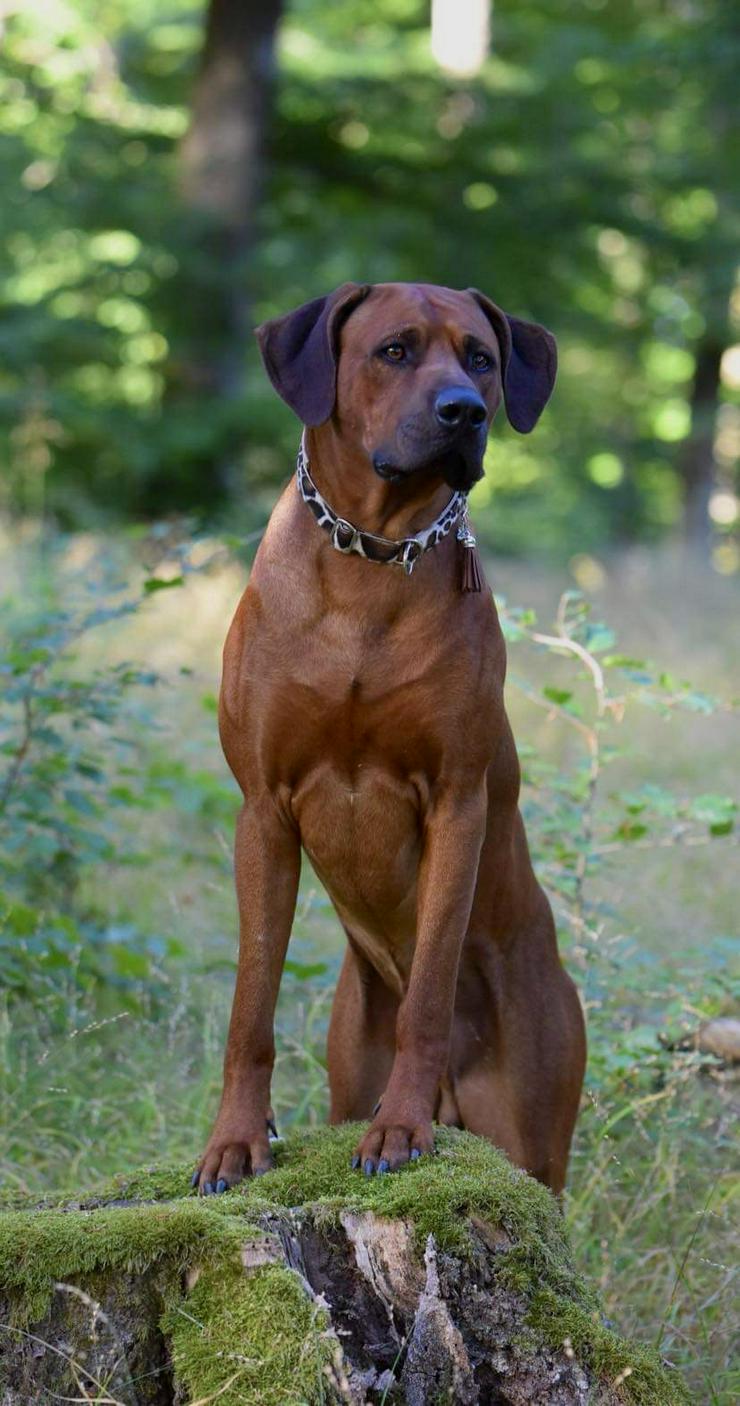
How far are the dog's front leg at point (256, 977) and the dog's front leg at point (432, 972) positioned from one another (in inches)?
9.2

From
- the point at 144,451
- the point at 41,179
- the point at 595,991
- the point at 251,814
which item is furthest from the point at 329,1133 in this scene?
the point at 41,179

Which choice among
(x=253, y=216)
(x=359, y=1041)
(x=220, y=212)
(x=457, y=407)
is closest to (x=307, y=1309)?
(x=359, y=1041)

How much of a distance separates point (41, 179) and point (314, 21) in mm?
11294

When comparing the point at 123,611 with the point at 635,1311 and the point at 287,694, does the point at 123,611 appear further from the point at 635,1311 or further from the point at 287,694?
the point at 635,1311

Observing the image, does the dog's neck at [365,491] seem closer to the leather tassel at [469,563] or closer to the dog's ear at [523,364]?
the leather tassel at [469,563]

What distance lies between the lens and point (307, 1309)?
87.0 inches

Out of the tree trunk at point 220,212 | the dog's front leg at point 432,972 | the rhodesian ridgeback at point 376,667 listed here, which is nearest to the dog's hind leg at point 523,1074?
the rhodesian ridgeback at point 376,667

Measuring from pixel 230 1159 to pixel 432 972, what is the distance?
49 centimetres

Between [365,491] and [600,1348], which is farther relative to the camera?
[365,491]

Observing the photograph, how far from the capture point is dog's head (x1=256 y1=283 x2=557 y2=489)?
9.30ft

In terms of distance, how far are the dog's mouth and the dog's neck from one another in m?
0.05

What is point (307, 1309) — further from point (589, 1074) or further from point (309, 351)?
point (589, 1074)

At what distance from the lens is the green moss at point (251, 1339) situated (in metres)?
2.16

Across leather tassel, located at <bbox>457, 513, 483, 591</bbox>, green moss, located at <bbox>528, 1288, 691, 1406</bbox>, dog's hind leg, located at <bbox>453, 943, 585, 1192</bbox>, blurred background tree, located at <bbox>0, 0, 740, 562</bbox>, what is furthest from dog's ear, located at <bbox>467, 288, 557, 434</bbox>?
blurred background tree, located at <bbox>0, 0, 740, 562</bbox>
